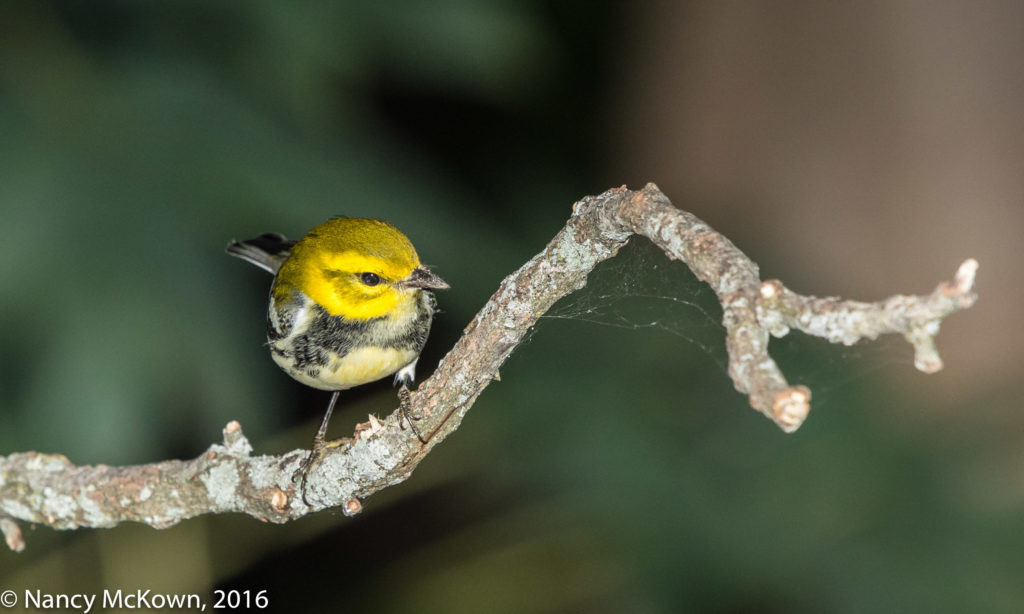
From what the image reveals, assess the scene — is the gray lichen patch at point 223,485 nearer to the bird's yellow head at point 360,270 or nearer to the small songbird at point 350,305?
the small songbird at point 350,305

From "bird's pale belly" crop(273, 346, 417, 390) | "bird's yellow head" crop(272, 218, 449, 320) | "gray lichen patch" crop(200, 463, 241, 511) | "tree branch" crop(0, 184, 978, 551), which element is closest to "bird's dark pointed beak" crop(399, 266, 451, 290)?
"bird's yellow head" crop(272, 218, 449, 320)

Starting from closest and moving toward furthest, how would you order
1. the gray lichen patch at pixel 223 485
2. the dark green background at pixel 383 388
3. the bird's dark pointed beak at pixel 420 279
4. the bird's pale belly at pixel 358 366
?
the gray lichen patch at pixel 223 485 < the bird's dark pointed beak at pixel 420 279 < the bird's pale belly at pixel 358 366 < the dark green background at pixel 383 388

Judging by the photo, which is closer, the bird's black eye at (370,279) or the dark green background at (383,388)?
the bird's black eye at (370,279)

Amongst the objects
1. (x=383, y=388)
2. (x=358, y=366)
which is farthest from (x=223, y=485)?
(x=383, y=388)

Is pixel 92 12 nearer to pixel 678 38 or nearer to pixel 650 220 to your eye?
pixel 650 220

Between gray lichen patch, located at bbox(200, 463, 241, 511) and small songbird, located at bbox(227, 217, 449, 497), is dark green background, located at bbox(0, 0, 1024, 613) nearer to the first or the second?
small songbird, located at bbox(227, 217, 449, 497)

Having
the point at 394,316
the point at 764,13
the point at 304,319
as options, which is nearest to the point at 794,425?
the point at 394,316

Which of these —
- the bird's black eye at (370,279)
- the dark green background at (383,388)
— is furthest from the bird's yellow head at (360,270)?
the dark green background at (383,388)
